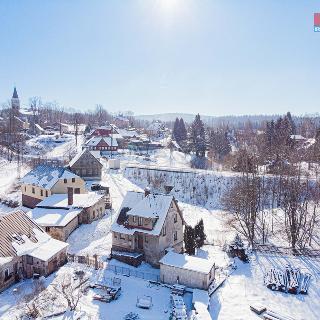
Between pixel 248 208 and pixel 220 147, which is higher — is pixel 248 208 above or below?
below

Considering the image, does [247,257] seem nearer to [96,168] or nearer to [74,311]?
[74,311]

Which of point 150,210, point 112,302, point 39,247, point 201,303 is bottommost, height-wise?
point 201,303

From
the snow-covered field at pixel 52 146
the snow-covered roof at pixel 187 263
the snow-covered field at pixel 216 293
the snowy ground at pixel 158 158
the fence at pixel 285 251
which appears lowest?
the fence at pixel 285 251

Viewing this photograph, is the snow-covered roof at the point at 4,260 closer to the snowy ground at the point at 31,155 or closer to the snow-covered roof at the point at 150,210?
the snow-covered roof at the point at 150,210

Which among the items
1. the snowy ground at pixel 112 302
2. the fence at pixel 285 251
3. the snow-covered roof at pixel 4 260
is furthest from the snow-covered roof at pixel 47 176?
the fence at pixel 285 251

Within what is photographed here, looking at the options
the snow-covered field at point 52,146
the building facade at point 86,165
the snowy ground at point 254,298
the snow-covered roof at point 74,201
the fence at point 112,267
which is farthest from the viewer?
the snow-covered field at point 52,146

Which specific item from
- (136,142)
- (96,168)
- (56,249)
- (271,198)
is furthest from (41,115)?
(56,249)

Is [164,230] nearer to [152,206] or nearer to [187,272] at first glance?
[152,206]

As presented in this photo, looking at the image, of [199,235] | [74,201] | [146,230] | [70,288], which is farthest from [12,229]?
[199,235]
